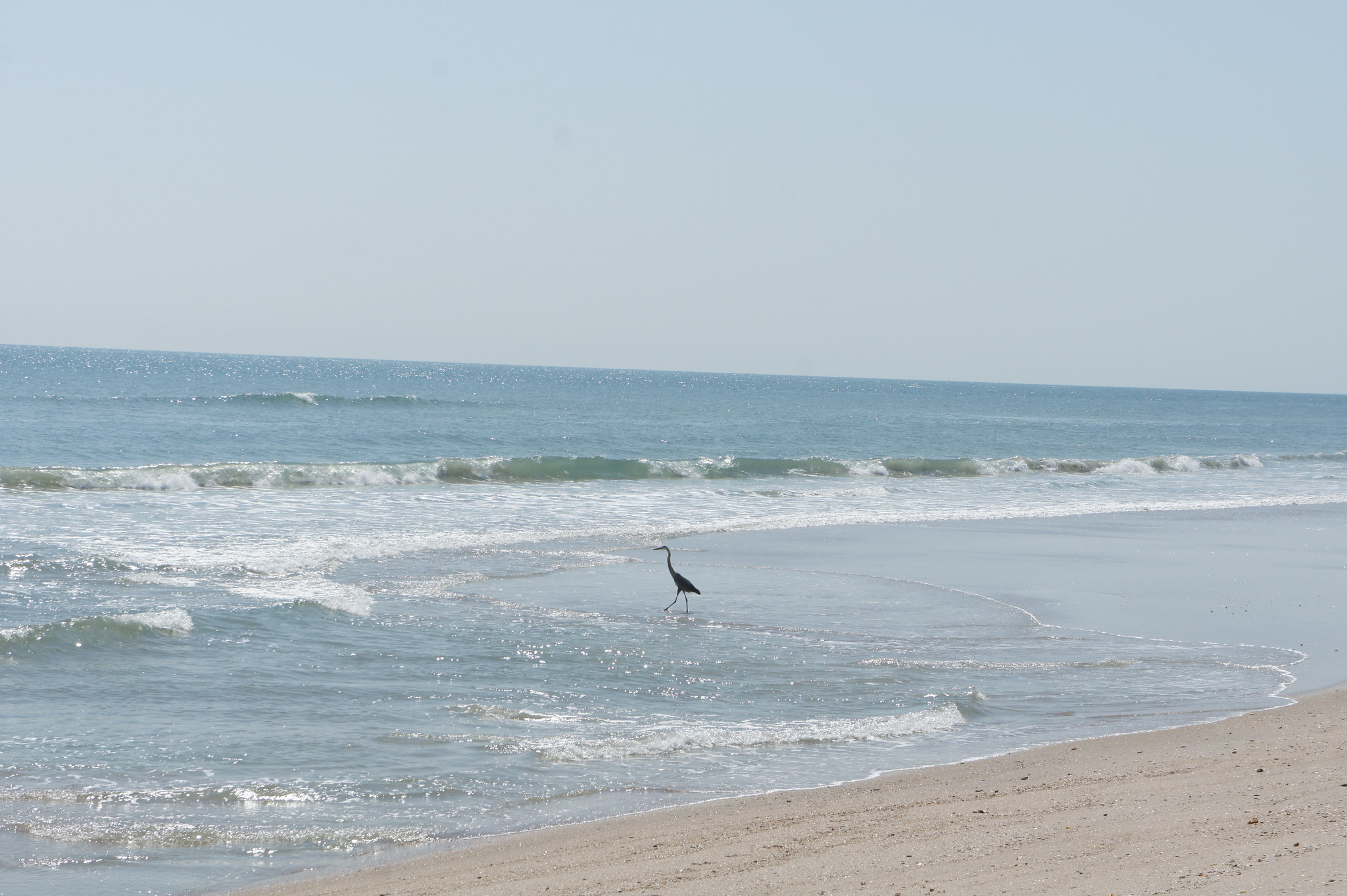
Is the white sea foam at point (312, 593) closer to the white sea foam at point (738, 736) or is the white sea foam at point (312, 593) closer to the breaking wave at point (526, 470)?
the white sea foam at point (738, 736)

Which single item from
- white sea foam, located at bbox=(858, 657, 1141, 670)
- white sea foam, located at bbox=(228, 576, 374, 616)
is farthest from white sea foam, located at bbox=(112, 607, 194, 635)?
white sea foam, located at bbox=(858, 657, 1141, 670)

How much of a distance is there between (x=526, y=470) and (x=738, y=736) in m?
24.4

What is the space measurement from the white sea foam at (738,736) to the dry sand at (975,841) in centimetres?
92

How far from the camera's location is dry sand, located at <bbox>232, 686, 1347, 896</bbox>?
14.4 ft

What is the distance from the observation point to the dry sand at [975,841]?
4.40 meters

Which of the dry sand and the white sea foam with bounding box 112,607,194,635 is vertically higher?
the dry sand

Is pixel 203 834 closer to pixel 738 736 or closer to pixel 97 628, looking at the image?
pixel 738 736

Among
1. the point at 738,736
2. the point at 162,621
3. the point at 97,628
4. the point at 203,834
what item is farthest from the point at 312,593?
the point at 203,834

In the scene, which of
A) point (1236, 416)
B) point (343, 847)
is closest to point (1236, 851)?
point (343, 847)

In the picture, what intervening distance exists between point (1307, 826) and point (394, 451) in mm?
34409

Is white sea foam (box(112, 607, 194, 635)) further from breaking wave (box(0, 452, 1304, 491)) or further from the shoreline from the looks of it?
breaking wave (box(0, 452, 1304, 491))

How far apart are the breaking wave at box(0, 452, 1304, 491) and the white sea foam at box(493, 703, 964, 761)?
69.9 ft

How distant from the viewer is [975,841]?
5.01 meters

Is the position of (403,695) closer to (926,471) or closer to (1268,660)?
(1268,660)
